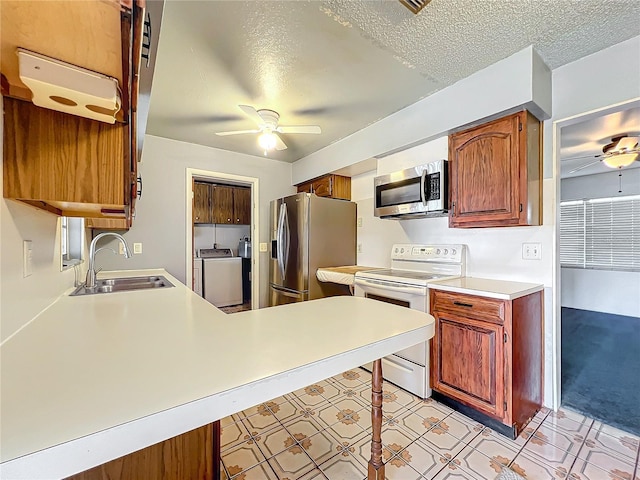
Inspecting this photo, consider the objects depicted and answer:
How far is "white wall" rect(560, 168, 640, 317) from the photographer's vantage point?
166 inches

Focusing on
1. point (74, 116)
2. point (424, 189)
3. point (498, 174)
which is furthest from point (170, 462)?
point (498, 174)

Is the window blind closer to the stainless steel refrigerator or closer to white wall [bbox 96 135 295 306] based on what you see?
the stainless steel refrigerator

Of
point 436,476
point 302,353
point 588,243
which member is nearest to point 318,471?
point 436,476

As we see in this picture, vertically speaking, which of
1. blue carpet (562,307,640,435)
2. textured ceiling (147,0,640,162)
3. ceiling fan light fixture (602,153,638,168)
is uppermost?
textured ceiling (147,0,640,162)

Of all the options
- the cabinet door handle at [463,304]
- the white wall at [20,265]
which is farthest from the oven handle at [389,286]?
the white wall at [20,265]

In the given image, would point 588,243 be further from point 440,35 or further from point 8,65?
point 8,65

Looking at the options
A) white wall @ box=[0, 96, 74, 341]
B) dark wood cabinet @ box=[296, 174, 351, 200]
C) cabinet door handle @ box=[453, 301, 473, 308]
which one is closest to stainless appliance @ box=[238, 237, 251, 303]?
dark wood cabinet @ box=[296, 174, 351, 200]

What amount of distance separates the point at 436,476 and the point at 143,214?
11.0 ft

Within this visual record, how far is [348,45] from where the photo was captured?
174 centimetres

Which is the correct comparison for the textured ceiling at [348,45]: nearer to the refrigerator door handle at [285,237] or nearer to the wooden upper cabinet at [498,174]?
the wooden upper cabinet at [498,174]

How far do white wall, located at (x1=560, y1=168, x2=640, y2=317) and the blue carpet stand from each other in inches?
12.2

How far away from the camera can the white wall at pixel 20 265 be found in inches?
32.3

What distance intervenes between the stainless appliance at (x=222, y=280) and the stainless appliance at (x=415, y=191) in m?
3.18

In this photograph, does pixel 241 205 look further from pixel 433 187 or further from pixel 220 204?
pixel 433 187
